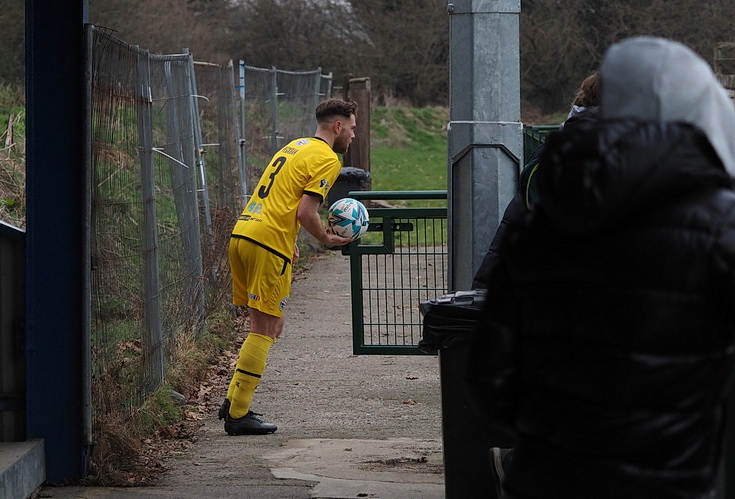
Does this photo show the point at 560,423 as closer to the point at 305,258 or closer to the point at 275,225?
the point at 275,225

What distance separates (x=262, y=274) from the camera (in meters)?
7.02

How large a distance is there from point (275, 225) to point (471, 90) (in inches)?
82.4

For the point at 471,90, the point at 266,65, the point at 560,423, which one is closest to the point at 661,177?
the point at 560,423

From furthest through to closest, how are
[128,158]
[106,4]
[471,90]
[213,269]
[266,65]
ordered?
1. [266,65]
2. [106,4]
3. [213,269]
4. [128,158]
5. [471,90]

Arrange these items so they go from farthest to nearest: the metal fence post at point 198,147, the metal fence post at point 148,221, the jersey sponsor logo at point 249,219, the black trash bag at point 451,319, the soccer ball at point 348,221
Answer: the metal fence post at point 198,147 < the soccer ball at point 348,221 < the jersey sponsor logo at point 249,219 < the metal fence post at point 148,221 < the black trash bag at point 451,319

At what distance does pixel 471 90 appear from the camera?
536cm

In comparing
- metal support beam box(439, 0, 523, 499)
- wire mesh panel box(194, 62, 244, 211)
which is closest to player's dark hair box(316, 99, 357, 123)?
metal support beam box(439, 0, 523, 499)

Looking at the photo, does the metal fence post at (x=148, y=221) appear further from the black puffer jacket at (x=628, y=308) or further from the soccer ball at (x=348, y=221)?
the black puffer jacket at (x=628, y=308)

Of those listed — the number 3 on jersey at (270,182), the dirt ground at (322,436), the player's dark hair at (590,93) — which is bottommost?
the dirt ground at (322,436)

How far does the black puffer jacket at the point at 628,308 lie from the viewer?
8.55 ft

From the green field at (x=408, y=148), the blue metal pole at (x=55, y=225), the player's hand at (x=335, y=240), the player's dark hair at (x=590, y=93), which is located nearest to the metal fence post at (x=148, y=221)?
the player's hand at (x=335, y=240)

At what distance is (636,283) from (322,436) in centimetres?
452

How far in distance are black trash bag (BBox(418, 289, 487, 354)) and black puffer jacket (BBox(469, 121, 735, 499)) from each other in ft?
6.13

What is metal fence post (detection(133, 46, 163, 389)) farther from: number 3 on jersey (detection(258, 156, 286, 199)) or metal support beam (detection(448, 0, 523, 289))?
metal support beam (detection(448, 0, 523, 289))
